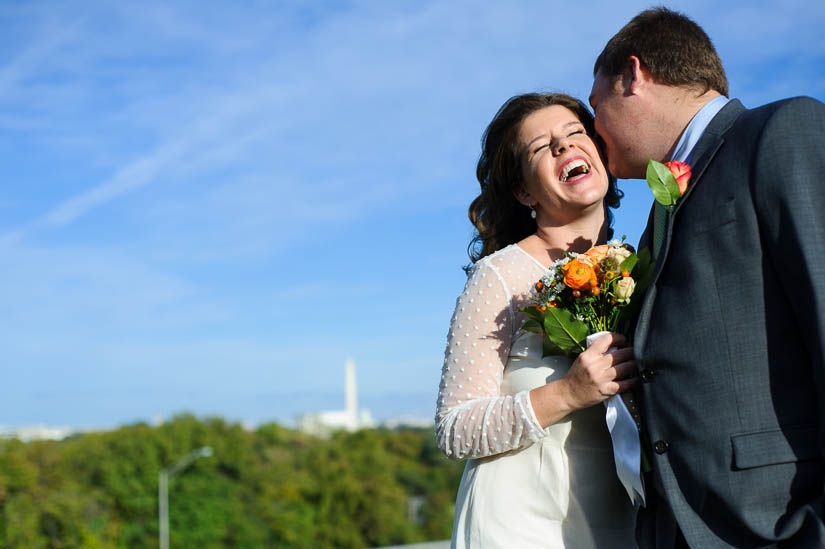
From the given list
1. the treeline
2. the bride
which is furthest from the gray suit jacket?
the treeline

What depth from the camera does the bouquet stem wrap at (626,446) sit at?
2.70m

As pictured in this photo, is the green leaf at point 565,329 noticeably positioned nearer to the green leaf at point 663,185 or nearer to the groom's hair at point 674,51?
the green leaf at point 663,185

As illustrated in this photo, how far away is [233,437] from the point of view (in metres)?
58.6

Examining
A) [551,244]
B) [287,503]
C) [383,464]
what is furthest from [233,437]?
[551,244]

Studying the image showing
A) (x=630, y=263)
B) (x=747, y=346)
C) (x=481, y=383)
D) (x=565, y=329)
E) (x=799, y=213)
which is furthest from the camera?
(x=481, y=383)

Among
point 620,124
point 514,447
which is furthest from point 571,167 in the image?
point 514,447

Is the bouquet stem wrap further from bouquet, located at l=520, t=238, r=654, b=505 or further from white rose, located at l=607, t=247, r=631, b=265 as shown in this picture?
white rose, located at l=607, t=247, r=631, b=265

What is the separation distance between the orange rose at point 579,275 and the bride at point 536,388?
7.4 inches

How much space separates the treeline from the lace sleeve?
48.6 m

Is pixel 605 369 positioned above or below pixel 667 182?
below

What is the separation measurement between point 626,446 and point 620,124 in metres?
1.06

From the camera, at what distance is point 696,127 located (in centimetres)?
278

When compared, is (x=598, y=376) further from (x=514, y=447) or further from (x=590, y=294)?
(x=514, y=447)

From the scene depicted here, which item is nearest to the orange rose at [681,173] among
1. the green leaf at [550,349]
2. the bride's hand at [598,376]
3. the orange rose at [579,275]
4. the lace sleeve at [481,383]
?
the orange rose at [579,275]
